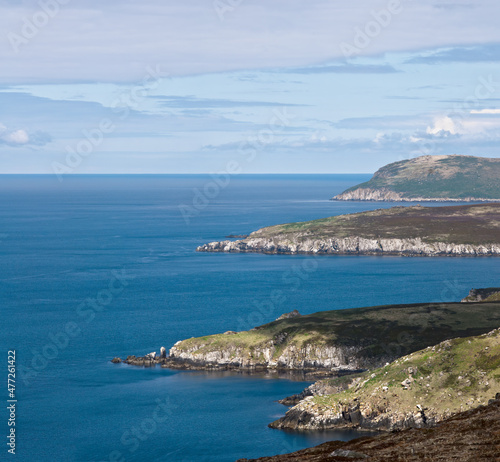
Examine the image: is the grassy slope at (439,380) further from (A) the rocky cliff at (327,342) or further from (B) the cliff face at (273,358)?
(B) the cliff face at (273,358)

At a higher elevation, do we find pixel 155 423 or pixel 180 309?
pixel 180 309

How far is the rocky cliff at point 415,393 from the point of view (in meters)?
96.6

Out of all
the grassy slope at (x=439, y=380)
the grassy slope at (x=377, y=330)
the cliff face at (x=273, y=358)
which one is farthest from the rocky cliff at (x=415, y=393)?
the grassy slope at (x=377, y=330)

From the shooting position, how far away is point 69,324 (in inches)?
6727

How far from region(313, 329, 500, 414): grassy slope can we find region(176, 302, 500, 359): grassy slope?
25829 mm

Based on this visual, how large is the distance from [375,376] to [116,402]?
136 ft

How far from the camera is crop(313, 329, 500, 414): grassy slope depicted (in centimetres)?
9675

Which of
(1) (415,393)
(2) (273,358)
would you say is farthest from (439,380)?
(2) (273,358)

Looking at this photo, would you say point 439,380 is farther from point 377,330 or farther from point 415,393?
point 377,330

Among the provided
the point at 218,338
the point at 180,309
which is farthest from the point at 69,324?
the point at 218,338

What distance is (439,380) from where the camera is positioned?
10069 cm

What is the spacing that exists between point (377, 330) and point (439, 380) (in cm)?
4111

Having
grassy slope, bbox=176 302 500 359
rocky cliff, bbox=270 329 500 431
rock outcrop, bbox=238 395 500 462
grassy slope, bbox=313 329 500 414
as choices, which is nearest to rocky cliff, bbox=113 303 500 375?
grassy slope, bbox=176 302 500 359

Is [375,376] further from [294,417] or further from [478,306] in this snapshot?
[478,306]
